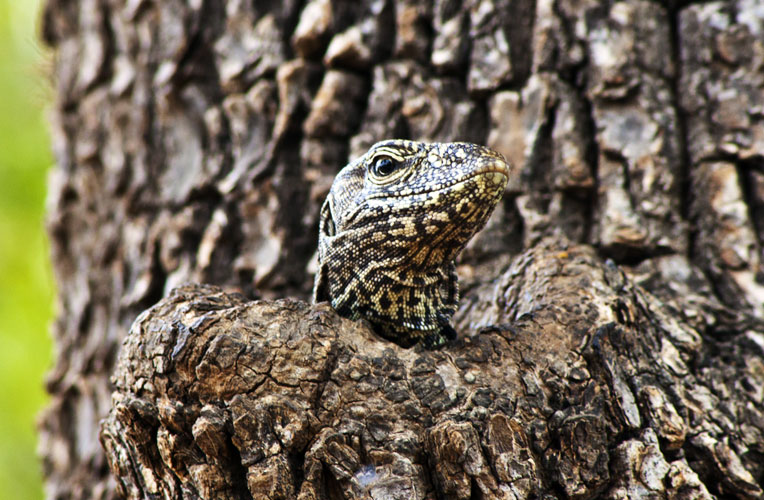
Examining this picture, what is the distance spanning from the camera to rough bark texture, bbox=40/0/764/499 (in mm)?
2760

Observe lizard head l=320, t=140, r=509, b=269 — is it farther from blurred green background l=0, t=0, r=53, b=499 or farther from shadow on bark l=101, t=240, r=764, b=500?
blurred green background l=0, t=0, r=53, b=499

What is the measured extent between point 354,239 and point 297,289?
4.47 ft

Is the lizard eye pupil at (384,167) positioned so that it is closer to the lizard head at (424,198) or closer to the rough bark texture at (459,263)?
the lizard head at (424,198)

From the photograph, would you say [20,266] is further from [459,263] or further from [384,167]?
[384,167]

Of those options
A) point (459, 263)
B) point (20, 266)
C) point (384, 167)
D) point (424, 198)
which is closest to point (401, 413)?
point (424, 198)

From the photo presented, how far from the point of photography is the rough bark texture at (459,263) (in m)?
2.76

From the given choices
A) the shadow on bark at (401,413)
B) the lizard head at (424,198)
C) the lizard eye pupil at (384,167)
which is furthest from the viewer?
the lizard eye pupil at (384,167)

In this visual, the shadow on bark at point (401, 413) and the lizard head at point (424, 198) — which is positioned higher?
the lizard head at point (424, 198)

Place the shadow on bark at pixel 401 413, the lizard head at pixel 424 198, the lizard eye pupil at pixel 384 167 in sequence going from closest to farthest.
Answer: the shadow on bark at pixel 401 413
the lizard head at pixel 424 198
the lizard eye pupil at pixel 384 167

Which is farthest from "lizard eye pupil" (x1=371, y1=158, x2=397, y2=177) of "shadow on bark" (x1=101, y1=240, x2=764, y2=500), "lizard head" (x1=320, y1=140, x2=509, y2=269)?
"shadow on bark" (x1=101, y1=240, x2=764, y2=500)

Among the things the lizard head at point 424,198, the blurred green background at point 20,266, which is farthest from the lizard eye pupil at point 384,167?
the blurred green background at point 20,266

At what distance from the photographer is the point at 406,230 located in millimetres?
3275

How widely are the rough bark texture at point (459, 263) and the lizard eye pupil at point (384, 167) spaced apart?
800 millimetres

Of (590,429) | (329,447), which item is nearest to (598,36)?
(590,429)
